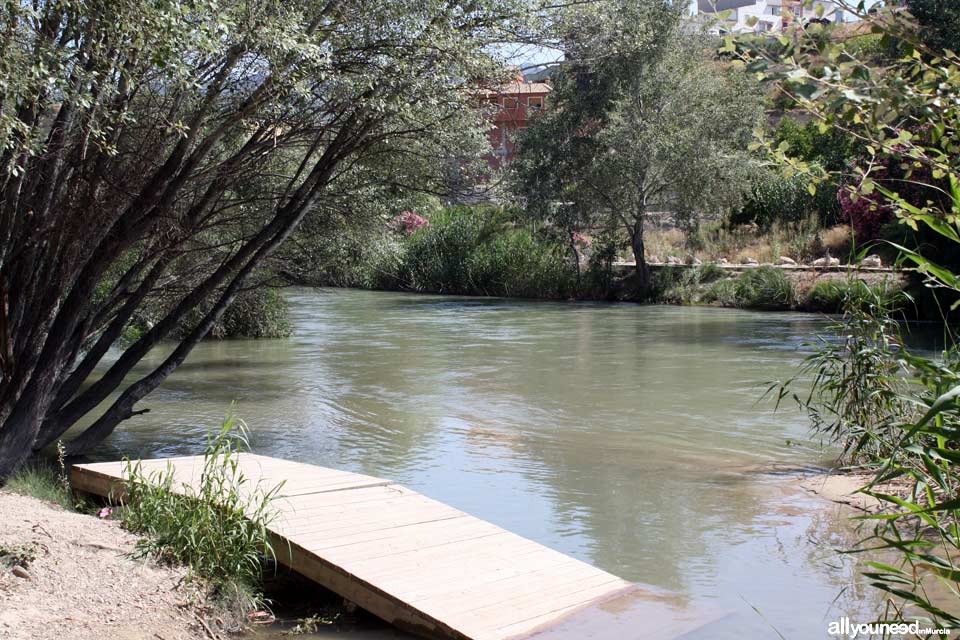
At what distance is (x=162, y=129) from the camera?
7.16m

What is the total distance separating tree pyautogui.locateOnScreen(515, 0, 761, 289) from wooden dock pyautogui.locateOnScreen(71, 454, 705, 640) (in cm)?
1960

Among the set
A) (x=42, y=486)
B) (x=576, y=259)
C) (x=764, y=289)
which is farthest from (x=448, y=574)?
(x=576, y=259)

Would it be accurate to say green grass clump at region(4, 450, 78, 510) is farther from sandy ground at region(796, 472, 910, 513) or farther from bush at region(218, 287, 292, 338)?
bush at region(218, 287, 292, 338)

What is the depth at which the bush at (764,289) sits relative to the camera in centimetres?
2431

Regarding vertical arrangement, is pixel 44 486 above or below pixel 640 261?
below

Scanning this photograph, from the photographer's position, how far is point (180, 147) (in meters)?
6.66

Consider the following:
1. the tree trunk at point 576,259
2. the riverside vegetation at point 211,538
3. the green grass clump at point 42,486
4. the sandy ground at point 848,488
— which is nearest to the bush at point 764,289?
the tree trunk at point 576,259

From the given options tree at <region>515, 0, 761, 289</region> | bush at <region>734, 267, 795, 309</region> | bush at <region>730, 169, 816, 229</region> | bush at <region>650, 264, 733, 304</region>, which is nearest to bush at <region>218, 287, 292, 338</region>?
tree at <region>515, 0, 761, 289</region>

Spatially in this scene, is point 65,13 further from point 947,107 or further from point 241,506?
point 947,107

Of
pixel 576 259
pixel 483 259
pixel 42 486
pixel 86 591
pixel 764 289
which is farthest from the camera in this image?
pixel 483 259

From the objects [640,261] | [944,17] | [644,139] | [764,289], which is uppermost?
[944,17]

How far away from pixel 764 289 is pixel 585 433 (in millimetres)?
15668

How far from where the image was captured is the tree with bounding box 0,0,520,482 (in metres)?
5.82

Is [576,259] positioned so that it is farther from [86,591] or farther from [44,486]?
[86,591]
